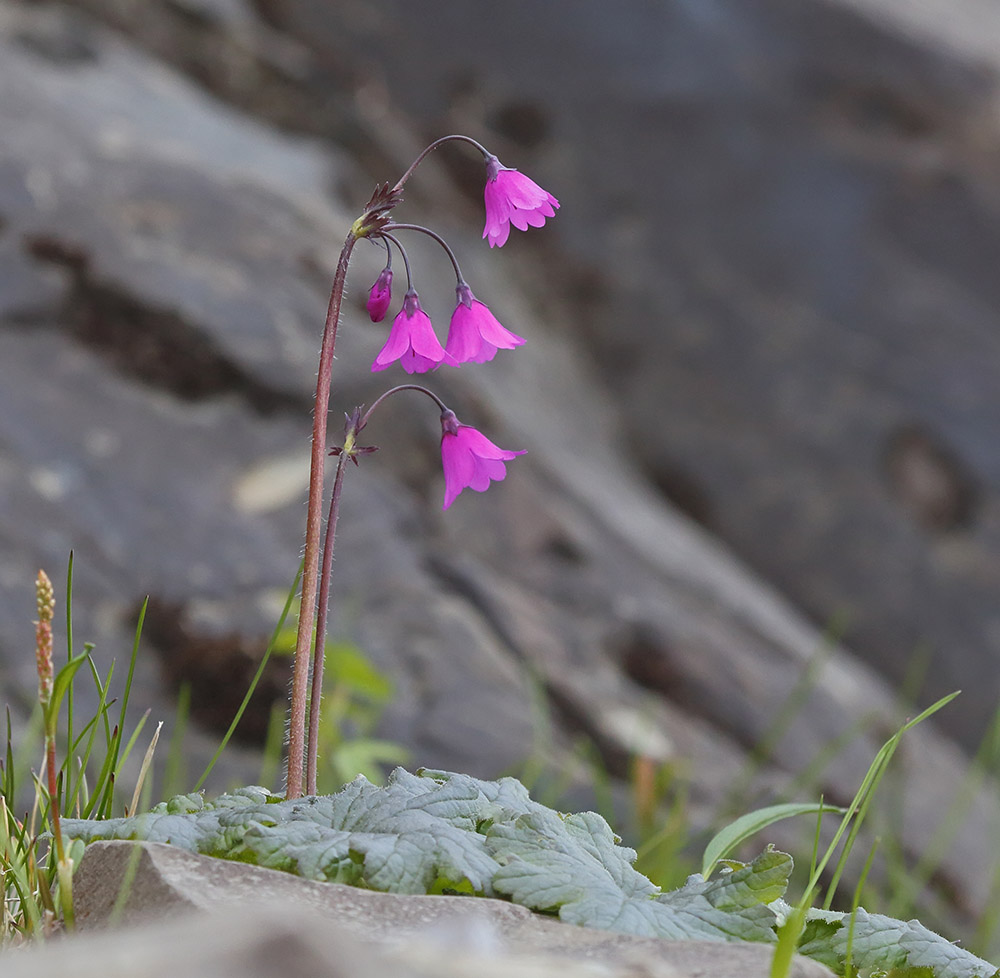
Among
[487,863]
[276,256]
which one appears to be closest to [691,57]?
[276,256]

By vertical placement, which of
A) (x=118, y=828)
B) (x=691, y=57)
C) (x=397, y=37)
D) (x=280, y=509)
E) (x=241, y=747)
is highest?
(x=691, y=57)

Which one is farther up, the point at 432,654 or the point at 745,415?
the point at 745,415

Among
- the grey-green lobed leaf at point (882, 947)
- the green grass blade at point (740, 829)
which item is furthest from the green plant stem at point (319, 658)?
the grey-green lobed leaf at point (882, 947)

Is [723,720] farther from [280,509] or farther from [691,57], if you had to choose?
[691,57]

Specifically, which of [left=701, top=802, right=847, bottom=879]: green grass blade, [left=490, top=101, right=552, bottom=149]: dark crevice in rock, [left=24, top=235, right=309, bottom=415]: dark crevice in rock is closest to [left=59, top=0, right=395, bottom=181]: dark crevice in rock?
[left=490, top=101, right=552, bottom=149]: dark crevice in rock

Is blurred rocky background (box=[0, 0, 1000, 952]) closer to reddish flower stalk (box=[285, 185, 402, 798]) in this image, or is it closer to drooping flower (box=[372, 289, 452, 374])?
reddish flower stalk (box=[285, 185, 402, 798])

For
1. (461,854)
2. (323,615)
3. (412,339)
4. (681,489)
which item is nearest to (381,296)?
(412,339)
